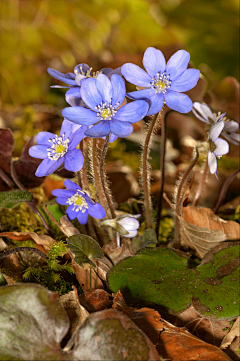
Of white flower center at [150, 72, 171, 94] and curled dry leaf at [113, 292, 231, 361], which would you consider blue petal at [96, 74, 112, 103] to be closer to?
white flower center at [150, 72, 171, 94]

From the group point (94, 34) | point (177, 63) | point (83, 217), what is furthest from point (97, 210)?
point (94, 34)

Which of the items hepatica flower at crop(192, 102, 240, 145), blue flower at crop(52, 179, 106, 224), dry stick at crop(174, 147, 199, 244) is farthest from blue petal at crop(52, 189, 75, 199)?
hepatica flower at crop(192, 102, 240, 145)

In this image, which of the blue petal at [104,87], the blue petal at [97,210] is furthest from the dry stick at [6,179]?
the blue petal at [104,87]

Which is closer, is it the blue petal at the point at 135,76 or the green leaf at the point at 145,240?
the blue petal at the point at 135,76

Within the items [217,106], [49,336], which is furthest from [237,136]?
[49,336]

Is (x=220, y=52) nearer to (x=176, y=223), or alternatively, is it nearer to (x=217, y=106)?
(x=217, y=106)

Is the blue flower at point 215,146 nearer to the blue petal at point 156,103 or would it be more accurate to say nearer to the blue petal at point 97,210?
the blue petal at point 156,103

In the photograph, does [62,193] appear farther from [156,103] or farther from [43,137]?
[156,103]
